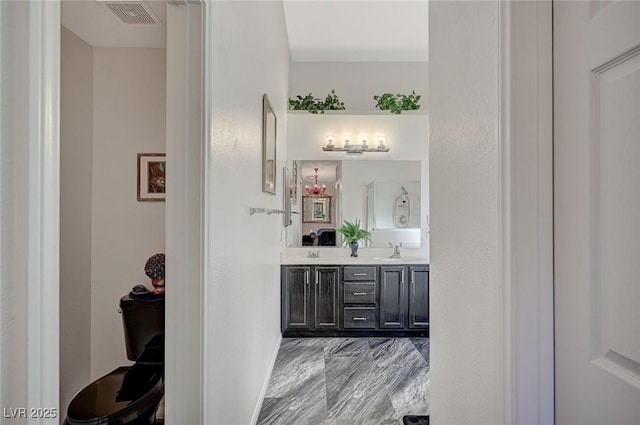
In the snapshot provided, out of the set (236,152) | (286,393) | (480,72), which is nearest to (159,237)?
(236,152)

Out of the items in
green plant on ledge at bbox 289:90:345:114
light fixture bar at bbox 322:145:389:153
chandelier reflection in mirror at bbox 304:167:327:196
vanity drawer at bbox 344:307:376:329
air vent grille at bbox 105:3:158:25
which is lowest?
vanity drawer at bbox 344:307:376:329

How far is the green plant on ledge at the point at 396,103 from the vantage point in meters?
4.38

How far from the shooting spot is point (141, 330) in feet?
7.22

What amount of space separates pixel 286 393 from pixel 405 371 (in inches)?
40.8

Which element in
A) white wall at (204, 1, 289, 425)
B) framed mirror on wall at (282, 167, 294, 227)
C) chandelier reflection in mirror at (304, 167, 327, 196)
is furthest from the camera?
chandelier reflection in mirror at (304, 167, 327, 196)

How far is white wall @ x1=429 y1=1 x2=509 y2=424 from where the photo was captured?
0.99 meters

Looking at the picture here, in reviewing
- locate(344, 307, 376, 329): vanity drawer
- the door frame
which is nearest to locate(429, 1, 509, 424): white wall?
the door frame

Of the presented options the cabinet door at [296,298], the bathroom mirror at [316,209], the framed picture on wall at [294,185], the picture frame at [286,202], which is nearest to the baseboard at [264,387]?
the cabinet door at [296,298]

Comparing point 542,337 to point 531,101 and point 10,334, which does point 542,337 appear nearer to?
point 531,101

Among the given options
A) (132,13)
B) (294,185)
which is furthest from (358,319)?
(132,13)

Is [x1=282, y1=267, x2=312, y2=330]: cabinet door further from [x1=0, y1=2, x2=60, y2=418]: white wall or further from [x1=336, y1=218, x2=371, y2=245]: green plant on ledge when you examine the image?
[x1=0, y1=2, x2=60, y2=418]: white wall

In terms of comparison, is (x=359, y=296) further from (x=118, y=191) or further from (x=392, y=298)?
(x=118, y=191)

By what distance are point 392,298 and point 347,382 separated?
1.25 metres

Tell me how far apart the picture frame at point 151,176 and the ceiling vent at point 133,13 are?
2.80 ft
